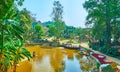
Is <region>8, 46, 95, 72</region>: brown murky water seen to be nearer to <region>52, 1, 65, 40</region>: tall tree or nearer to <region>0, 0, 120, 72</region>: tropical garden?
<region>0, 0, 120, 72</region>: tropical garden

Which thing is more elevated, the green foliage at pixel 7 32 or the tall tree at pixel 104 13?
the tall tree at pixel 104 13

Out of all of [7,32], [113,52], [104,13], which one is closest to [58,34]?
[104,13]

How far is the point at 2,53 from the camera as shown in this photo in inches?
866

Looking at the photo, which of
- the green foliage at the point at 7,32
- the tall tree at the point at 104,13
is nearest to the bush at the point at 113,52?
the tall tree at the point at 104,13

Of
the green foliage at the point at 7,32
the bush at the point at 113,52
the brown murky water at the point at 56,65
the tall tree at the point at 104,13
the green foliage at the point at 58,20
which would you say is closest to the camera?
the green foliage at the point at 7,32

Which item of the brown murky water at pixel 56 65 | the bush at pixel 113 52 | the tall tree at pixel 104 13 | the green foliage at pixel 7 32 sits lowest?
the brown murky water at pixel 56 65

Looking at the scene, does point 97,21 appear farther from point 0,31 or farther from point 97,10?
point 0,31

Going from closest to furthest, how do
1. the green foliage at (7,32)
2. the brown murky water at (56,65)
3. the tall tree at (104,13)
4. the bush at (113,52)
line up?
1. the green foliage at (7,32)
2. the brown murky water at (56,65)
3. the bush at (113,52)
4. the tall tree at (104,13)

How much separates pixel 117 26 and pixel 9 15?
31577 mm

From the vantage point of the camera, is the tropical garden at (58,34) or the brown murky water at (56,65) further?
the brown murky water at (56,65)

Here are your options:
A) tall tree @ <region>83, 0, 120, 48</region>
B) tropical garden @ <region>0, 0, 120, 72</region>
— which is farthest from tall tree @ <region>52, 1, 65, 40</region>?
tall tree @ <region>83, 0, 120, 48</region>

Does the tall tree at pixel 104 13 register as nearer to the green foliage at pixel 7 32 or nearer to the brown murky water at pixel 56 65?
the brown murky water at pixel 56 65

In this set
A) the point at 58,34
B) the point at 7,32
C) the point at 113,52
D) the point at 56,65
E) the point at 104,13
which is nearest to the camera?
the point at 7,32

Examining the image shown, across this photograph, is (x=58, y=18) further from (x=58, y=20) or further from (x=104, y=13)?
(x=104, y=13)
